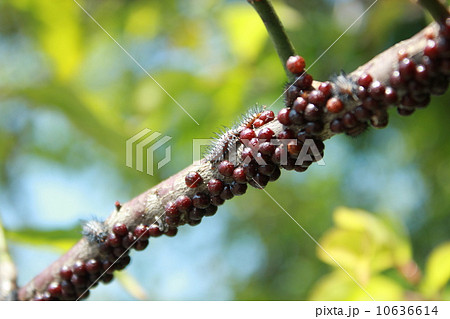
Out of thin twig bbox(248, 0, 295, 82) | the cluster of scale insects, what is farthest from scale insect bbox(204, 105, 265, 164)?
thin twig bbox(248, 0, 295, 82)

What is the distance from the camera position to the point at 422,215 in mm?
2133

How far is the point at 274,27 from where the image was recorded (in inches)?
27.3

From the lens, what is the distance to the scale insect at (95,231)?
975 millimetres

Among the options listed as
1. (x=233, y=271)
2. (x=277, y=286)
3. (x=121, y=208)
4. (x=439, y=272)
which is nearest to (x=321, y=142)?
(x=121, y=208)

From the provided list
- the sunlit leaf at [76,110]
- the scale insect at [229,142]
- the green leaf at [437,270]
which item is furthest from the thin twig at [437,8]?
the sunlit leaf at [76,110]

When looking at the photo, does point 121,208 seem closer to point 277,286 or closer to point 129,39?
point 129,39

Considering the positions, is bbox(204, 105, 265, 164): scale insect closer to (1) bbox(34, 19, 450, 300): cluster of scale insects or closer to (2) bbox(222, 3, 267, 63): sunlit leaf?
(1) bbox(34, 19, 450, 300): cluster of scale insects

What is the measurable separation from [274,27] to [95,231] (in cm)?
55

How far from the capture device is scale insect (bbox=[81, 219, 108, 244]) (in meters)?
0.97

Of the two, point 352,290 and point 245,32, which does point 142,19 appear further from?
point 352,290

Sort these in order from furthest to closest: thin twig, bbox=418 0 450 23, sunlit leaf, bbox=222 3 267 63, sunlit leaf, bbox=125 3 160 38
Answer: sunlit leaf, bbox=125 3 160 38 → sunlit leaf, bbox=222 3 267 63 → thin twig, bbox=418 0 450 23

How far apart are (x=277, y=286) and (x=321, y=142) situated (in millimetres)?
1976

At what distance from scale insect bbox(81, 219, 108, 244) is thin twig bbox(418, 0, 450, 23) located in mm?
693

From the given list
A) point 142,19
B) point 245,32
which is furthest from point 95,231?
point 142,19
